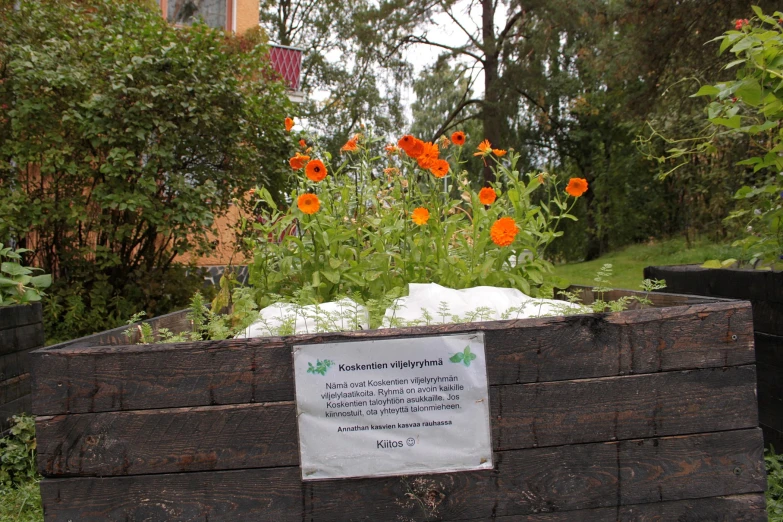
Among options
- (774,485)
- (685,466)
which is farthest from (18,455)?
(774,485)

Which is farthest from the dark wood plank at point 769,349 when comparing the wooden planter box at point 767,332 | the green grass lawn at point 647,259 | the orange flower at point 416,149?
the green grass lawn at point 647,259

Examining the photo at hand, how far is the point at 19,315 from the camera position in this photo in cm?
291

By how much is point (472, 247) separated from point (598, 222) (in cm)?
1731

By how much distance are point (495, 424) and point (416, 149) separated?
38.4 inches

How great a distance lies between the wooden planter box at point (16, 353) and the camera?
2.79m

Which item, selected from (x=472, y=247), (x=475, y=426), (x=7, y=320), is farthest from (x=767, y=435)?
(x=7, y=320)

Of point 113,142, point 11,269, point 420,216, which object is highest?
point 113,142

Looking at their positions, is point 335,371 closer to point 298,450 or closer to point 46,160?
point 298,450

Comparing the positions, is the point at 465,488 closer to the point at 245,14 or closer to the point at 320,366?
the point at 320,366

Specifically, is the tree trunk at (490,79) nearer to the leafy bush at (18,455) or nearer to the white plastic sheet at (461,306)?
the leafy bush at (18,455)

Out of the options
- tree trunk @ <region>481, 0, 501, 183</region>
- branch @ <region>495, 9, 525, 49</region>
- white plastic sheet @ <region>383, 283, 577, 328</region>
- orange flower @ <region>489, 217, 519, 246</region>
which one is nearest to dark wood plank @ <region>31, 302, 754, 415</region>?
white plastic sheet @ <region>383, 283, 577, 328</region>

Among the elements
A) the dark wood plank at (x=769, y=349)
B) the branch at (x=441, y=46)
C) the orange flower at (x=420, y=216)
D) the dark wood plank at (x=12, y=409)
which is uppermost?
the branch at (x=441, y=46)

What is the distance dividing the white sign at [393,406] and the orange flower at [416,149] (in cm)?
78

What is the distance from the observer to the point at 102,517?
1541 mm
